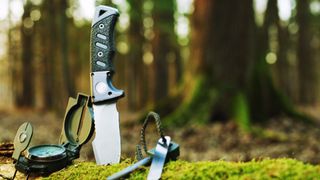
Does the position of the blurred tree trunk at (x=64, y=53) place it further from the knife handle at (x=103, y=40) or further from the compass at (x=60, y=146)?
the knife handle at (x=103, y=40)

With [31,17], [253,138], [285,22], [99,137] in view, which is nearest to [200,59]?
[253,138]

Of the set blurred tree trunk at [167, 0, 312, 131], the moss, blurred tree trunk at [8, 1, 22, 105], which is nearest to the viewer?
the moss

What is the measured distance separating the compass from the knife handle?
0.27 m

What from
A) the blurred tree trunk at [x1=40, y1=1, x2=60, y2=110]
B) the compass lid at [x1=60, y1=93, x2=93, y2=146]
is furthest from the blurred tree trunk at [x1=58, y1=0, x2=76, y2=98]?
the compass lid at [x1=60, y1=93, x2=93, y2=146]

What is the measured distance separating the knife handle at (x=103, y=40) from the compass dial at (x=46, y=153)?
0.57m

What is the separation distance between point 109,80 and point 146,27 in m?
27.3

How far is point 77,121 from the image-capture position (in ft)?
10.0

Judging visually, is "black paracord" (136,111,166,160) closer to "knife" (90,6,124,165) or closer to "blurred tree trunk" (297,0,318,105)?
"knife" (90,6,124,165)

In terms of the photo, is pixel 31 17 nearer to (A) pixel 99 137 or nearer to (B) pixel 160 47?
(B) pixel 160 47

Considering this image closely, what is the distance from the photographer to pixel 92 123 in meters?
2.90

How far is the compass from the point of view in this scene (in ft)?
8.84

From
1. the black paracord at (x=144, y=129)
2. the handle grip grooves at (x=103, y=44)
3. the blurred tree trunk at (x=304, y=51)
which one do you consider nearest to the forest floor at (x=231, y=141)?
the handle grip grooves at (x=103, y=44)

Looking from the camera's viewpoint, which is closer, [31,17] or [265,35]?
[265,35]

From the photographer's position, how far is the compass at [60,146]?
2.69m
